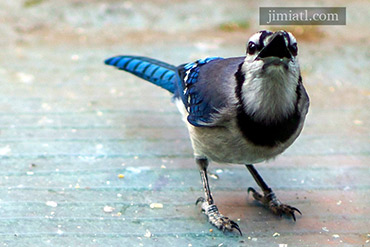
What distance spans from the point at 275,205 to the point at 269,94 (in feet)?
2.43

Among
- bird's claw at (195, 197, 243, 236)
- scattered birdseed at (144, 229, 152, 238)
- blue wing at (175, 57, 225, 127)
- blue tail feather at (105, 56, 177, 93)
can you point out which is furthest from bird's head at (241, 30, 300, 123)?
blue tail feather at (105, 56, 177, 93)

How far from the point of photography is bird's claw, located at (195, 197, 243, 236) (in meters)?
2.80

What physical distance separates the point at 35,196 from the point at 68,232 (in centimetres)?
37

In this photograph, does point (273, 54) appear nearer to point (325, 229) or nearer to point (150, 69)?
point (325, 229)

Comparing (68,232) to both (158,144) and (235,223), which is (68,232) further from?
(158,144)

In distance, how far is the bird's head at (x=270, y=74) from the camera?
A: 89.4 inches

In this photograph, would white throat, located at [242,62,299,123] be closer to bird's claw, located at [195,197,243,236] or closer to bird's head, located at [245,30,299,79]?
bird's head, located at [245,30,299,79]

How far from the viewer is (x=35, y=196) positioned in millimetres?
2977

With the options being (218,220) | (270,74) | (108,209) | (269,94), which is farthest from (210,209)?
(270,74)

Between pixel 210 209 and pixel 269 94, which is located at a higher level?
pixel 269 94

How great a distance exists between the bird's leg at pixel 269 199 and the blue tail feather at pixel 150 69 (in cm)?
73

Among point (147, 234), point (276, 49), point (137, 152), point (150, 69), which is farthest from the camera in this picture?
point (150, 69)

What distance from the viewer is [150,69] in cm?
362

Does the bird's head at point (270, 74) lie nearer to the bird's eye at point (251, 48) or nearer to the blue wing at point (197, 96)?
the bird's eye at point (251, 48)
